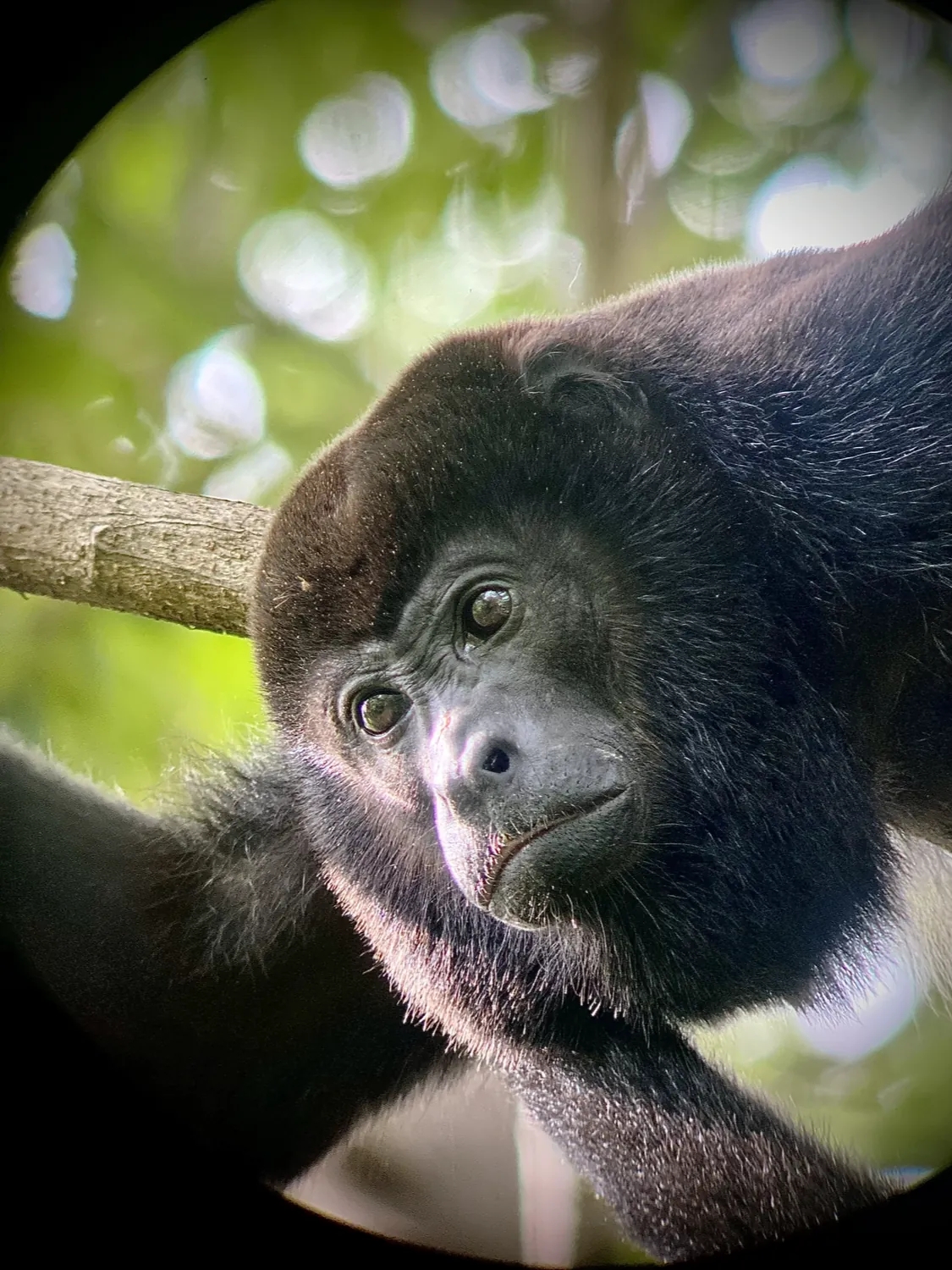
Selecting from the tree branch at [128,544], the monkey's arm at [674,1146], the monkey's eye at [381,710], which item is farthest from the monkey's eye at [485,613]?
the monkey's arm at [674,1146]

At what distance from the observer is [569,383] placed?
1.45m

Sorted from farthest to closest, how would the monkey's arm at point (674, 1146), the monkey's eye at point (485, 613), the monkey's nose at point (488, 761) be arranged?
the monkey's arm at point (674, 1146), the monkey's eye at point (485, 613), the monkey's nose at point (488, 761)

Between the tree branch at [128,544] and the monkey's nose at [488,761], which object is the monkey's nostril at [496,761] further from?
the tree branch at [128,544]

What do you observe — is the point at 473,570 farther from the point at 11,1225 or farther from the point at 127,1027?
the point at 11,1225

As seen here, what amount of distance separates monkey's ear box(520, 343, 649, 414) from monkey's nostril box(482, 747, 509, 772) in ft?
1.91

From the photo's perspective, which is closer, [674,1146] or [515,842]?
[515,842]

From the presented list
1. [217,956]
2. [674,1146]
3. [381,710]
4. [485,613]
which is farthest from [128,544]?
[674,1146]

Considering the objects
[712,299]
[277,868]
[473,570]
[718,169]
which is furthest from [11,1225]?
[718,169]

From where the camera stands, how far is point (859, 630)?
1.48 m

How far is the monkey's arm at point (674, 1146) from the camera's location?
64.3 inches

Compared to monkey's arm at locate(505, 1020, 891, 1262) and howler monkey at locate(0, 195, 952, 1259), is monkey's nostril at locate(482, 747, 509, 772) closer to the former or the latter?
howler monkey at locate(0, 195, 952, 1259)

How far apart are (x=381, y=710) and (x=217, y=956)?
0.72m

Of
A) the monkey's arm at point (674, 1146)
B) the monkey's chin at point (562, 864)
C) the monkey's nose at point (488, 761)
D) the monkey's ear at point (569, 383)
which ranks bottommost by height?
the monkey's arm at point (674, 1146)

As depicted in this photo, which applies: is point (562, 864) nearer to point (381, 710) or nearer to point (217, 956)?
point (381, 710)
